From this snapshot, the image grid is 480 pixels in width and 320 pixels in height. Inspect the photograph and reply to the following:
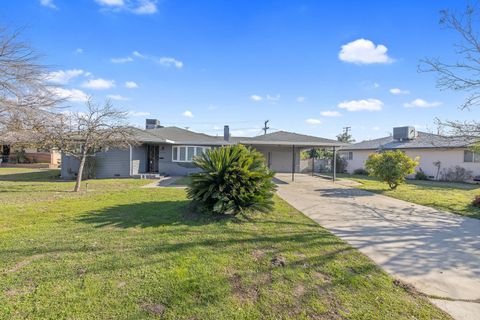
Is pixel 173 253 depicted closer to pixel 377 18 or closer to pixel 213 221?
pixel 213 221

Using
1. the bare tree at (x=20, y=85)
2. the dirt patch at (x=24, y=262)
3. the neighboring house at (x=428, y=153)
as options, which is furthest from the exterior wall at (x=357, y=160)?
the dirt patch at (x=24, y=262)

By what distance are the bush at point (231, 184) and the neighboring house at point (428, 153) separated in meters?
12.7

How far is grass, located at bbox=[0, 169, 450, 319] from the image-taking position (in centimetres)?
277

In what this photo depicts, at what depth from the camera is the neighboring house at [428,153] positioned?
61.4 feet

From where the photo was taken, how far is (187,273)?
11.6 ft

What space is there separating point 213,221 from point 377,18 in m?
8.91

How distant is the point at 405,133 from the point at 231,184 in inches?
974

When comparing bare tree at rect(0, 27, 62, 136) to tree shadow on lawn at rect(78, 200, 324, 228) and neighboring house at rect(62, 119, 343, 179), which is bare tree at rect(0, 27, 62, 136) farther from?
Answer: neighboring house at rect(62, 119, 343, 179)

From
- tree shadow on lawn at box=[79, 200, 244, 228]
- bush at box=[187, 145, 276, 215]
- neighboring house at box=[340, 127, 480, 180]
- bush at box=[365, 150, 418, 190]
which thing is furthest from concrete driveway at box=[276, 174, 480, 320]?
neighboring house at box=[340, 127, 480, 180]

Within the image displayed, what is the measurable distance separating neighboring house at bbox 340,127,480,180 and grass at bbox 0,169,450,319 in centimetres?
1421

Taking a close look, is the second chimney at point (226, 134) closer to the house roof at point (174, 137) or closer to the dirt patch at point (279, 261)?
the house roof at point (174, 137)

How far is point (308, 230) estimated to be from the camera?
5738 millimetres

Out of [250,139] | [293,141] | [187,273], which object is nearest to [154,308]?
[187,273]

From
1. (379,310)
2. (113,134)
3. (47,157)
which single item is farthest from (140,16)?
(47,157)
